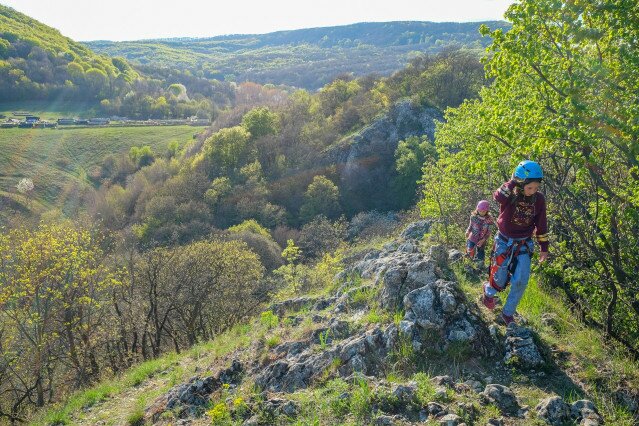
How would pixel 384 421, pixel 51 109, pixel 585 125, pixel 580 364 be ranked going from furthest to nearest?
pixel 51 109
pixel 580 364
pixel 585 125
pixel 384 421

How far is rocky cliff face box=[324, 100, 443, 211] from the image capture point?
218 feet

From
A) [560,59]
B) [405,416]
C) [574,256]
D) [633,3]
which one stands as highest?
[633,3]

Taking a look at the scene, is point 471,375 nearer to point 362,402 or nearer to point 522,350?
point 522,350

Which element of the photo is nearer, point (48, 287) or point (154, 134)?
point (48, 287)

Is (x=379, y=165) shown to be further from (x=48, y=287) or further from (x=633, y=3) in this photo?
(x=633, y=3)

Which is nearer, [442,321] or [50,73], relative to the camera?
[442,321]

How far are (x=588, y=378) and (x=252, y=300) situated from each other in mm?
22171

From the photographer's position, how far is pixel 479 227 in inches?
384

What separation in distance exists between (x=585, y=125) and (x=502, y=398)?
3651mm

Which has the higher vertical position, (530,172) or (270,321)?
(530,172)

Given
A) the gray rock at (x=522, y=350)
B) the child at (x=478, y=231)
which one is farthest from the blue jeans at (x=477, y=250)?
the gray rock at (x=522, y=350)

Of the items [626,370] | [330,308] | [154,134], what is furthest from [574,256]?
[154,134]

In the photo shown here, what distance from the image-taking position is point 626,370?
599 centimetres

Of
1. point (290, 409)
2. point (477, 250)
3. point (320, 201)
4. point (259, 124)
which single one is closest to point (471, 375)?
point (290, 409)
